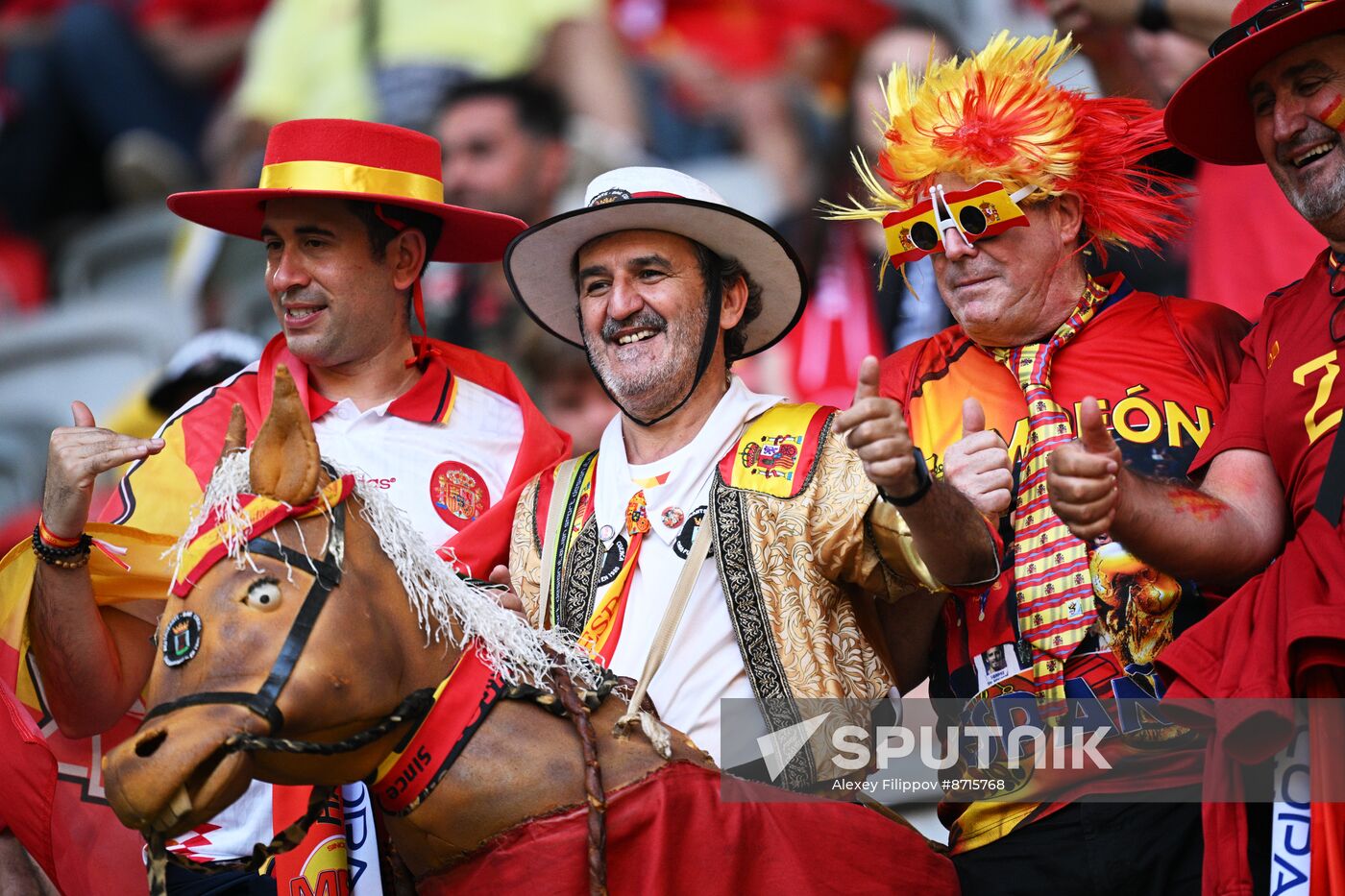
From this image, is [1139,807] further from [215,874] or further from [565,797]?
[215,874]

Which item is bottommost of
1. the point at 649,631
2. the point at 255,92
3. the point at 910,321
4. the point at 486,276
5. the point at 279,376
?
the point at 649,631

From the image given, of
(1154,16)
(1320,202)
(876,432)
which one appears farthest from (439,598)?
(1154,16)

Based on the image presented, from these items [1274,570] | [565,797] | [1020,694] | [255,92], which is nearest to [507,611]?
[565,797]

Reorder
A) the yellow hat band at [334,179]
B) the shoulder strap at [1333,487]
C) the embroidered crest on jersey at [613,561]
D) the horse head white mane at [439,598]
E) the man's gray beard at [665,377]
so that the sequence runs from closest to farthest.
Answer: the horse head white mane at [439,598] → the shoulder strap at [1333,487] → the embroidered crest on jersey at [613,561] → the man's gray beard at [665,377] → the yellow hat band at [334,179]

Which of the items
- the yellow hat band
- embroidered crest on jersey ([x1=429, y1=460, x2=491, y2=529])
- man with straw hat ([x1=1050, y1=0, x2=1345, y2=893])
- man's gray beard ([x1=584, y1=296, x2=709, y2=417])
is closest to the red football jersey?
man with straw hat ([x1=1050, y1=0, x2=1345, y2=893])

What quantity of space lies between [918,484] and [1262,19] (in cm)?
122

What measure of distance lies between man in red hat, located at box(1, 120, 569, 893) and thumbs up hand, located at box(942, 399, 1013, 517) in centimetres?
112

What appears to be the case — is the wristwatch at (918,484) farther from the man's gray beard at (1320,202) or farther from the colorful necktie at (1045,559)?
the man's gray beard at (1320,202)

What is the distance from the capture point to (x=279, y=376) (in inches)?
104

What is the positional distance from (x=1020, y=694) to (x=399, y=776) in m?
1.44

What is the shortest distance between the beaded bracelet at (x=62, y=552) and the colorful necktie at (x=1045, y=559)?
6.72 ft

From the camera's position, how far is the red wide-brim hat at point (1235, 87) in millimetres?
3273
